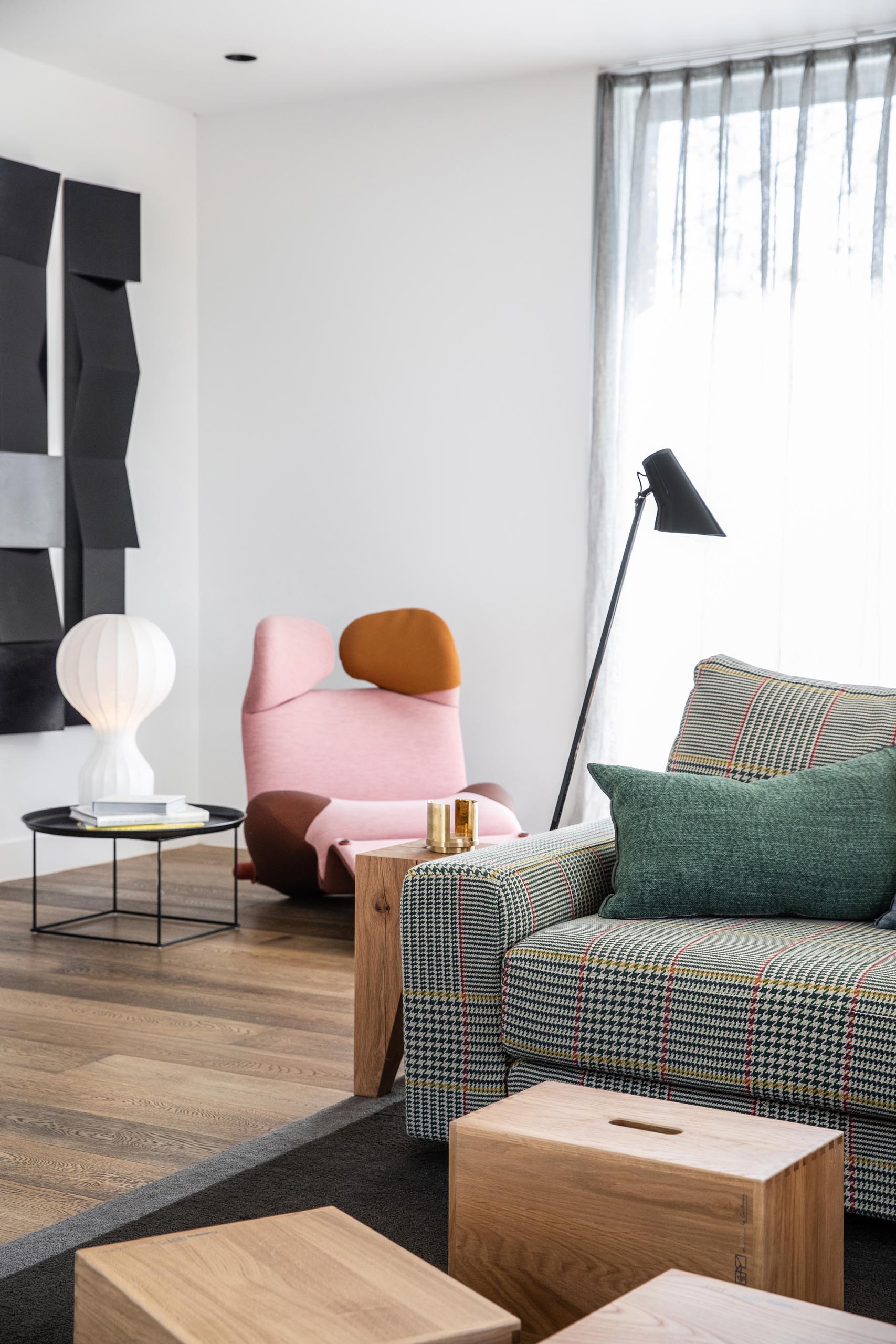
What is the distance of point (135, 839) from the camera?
14.3 feet

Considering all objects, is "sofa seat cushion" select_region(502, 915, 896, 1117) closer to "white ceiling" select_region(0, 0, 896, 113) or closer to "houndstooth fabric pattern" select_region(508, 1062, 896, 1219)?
"houndstooth fabric pattern" select_region(508, 1062, 896, 1219)

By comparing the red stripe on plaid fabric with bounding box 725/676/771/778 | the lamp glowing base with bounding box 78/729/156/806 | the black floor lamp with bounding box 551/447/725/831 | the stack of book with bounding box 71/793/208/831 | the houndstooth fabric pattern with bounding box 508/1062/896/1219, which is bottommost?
the houndstooth fabric pattern with bounding box 508/1062/896/1219

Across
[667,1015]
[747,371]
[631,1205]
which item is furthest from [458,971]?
[747,371]

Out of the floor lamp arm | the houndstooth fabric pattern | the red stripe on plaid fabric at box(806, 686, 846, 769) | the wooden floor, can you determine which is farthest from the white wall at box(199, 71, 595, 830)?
the houndstooth fabric pattern

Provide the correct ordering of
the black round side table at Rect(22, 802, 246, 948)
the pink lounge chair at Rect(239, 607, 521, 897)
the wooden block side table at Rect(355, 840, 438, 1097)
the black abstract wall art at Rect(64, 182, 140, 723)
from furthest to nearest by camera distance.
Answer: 1. the black abstract wall art at Rect(64, 182, 140, 723)
2. the pink lounge chair at Rect(239, 607, 521, 897)
3. the black round side table at Rect(22, 802, 246, 948)
4. the wooden block side table at Rect(355, 840, 438, 1097)

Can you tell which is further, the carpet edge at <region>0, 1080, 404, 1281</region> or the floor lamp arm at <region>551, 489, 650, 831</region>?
the floor lamp arm at <region>551, 489, 650, 831</region>

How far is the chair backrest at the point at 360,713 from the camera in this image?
15.7ft

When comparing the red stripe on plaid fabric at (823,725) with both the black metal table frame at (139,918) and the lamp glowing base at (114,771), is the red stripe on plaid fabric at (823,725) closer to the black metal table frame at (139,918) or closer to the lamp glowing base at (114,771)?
the black metal table frame at (139,918)

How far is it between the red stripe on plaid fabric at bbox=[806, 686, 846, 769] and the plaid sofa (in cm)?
6

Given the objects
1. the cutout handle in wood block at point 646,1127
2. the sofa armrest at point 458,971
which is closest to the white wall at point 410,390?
the sofa armrest at point 458,971

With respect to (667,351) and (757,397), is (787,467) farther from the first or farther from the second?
(667,351)

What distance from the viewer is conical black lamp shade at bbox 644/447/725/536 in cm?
408

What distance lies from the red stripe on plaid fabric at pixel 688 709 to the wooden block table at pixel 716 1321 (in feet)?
5.16

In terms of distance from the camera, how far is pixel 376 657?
4926 mm
